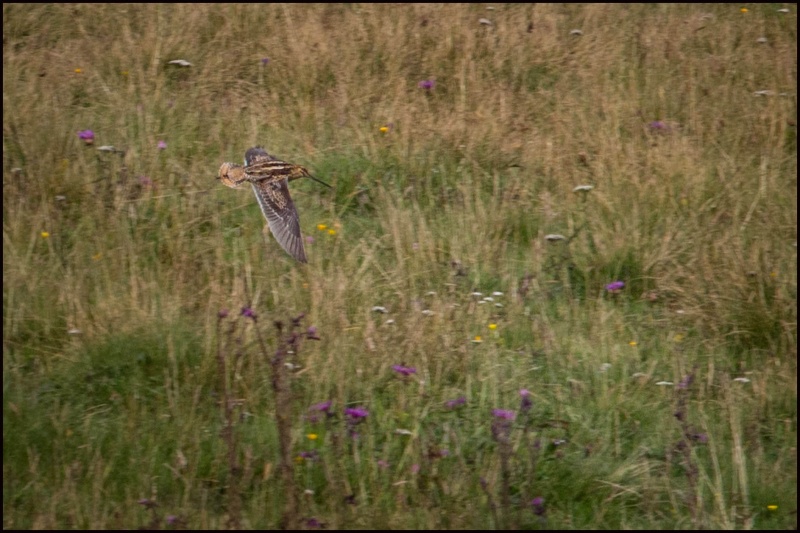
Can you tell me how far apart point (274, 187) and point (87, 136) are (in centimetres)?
110

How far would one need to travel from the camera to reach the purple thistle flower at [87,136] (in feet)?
15.6

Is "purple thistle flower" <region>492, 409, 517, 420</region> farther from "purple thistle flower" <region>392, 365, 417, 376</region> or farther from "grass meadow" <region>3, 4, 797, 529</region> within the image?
"purple thistle flower" <region>392, 365, 417, 376</region>

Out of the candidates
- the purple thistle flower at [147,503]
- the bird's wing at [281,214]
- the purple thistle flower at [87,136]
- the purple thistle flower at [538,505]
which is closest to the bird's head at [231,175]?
the bird's wing at [281,214]

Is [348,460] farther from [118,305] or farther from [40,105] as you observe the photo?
[40,105]

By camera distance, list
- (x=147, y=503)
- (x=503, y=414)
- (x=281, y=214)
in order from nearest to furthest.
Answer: (x=147, y=503)
(x=503, y=414)
(x=281, y=214)

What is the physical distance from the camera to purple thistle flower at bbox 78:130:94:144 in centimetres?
476

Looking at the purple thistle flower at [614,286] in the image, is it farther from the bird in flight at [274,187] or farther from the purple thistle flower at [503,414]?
the bird in flight at [274,187]

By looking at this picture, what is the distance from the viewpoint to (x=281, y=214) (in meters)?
4.29

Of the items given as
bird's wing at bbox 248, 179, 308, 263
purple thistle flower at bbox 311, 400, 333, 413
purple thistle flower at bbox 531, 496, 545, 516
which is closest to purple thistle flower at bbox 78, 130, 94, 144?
bird's wing at bbox 248, 179, 308, 263

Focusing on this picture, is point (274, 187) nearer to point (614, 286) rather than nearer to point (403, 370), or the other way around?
point (403, 370)

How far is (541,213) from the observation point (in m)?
4.69

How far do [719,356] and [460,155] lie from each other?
1839 mm

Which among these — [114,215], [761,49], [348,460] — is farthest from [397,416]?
[761,49]

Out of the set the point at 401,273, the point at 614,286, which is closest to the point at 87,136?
the point at 401,273
